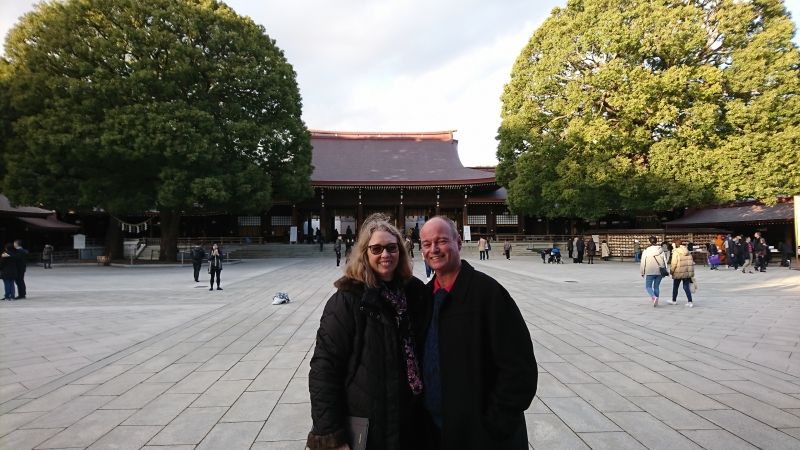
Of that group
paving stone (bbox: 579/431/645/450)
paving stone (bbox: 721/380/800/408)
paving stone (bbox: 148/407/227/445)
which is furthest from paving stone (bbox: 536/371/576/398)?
paving stone (bbox: 148/407/227/445)

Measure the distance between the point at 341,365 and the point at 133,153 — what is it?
18698 mm

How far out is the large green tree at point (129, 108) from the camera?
56.5 feet

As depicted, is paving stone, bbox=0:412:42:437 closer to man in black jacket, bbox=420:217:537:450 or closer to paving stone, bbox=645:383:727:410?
man in black jacket, bbox=420:217:537:450

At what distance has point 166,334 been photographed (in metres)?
6.63

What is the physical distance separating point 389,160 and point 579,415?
31.2 m

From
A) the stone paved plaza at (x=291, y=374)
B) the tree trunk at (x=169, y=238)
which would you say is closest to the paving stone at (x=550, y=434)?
the stone paved plaza at (x=291, y=374)

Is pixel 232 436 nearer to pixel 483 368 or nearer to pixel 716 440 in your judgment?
pixel 483 368

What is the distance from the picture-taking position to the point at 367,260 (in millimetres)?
2020

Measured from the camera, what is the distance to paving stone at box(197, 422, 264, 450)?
311 cm

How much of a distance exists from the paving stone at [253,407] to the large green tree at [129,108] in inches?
609

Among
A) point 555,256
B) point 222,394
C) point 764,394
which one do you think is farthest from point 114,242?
point 764,394

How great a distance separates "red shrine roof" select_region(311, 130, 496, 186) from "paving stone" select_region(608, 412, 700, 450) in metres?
24.9

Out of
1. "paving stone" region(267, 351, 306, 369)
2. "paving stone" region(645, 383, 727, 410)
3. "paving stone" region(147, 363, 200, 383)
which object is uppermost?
"paving stone" region(147, 363, 200, 383)

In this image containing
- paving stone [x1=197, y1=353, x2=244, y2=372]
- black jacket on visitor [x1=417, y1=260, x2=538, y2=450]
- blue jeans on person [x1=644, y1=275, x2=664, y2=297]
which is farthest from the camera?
blue jeans on person [x1=644, y1=275, x2=664, y2=297]
